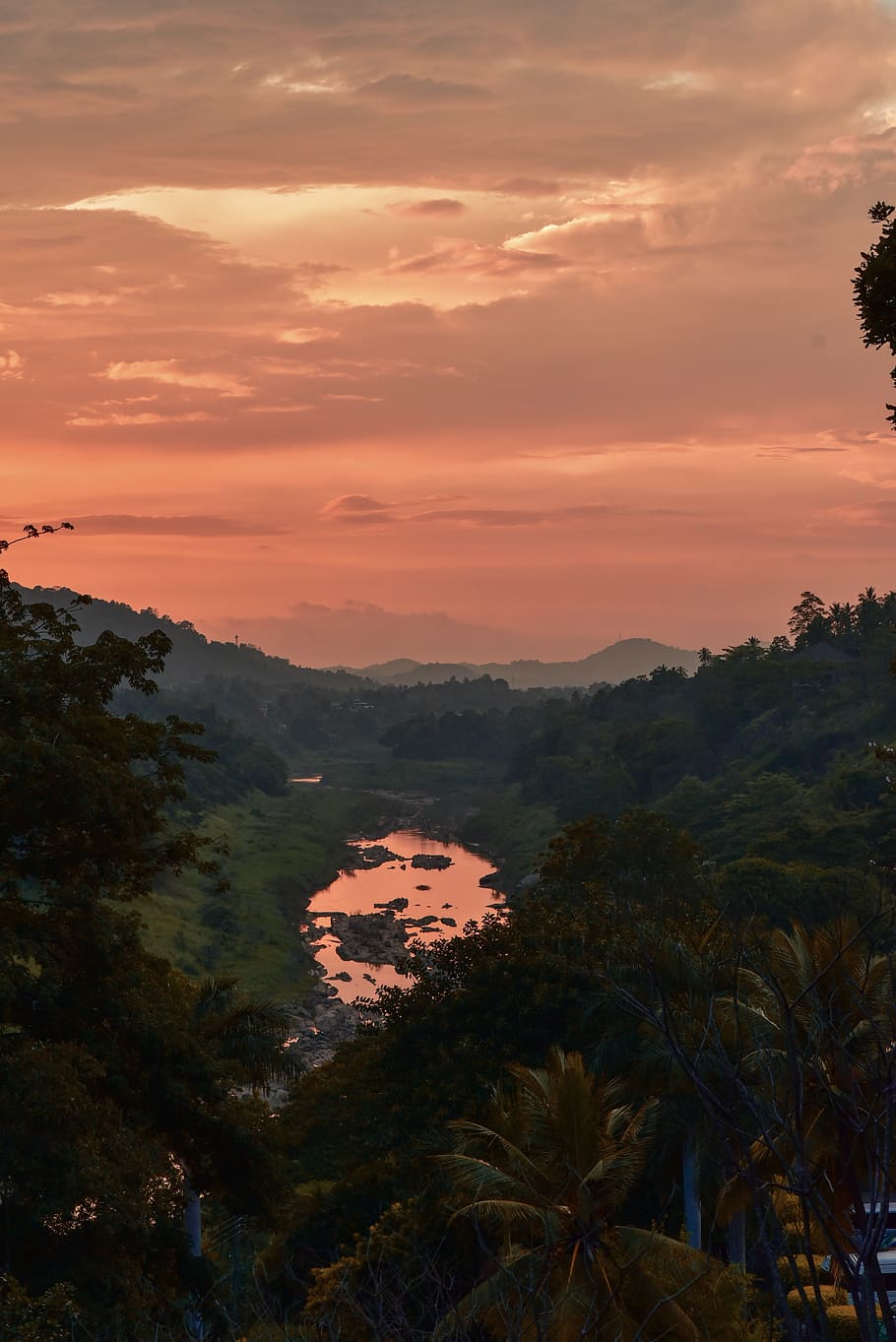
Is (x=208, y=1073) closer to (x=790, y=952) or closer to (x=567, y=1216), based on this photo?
(x=567, y=1216)

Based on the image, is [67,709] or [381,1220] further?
[381,1220]

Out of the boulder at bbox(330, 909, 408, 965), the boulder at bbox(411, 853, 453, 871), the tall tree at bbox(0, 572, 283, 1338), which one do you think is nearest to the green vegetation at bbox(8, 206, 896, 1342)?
the tall tree at bbox(0, 572, 283, 1338)

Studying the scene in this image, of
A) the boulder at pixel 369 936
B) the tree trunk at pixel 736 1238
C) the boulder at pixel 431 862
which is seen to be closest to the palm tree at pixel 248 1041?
the tree trunk at pixel 736 1238

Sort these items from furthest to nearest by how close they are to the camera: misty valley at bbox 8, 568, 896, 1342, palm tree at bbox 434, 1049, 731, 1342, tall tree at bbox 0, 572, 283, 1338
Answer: tall tree at bbox 0, 572, 283, 1338 → palm tree at bbox 434, 1049, 731, 1342 → misty valley at bbox 8, 568, 896, 1342

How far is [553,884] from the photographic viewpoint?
159ft

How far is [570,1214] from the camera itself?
16.1 meters

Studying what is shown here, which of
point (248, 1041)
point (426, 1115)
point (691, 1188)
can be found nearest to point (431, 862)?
point (426, 1115)

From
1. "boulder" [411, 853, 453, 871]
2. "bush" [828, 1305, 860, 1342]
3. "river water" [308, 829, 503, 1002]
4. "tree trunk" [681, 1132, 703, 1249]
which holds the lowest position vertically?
A: "boulder" [411, 853, 453, 871]

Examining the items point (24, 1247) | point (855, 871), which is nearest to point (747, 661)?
point (855, 871)

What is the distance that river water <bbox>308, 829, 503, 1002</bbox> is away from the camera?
234 ft

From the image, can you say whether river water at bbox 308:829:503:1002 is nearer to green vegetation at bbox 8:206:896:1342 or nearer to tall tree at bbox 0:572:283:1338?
green vegetation at bbox 8:206:896:1342

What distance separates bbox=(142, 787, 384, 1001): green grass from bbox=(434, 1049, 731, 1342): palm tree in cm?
1681

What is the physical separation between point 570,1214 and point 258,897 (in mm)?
75597

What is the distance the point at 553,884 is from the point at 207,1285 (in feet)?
98.1
